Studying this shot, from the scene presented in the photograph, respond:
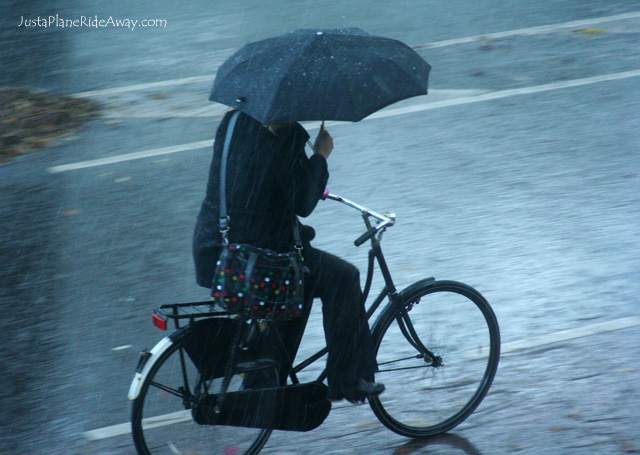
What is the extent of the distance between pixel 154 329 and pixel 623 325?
283 centimetres

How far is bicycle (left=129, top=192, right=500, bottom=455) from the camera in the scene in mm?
4469

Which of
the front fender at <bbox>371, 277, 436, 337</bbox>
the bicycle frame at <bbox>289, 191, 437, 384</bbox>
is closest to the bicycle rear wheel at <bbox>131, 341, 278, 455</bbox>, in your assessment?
the bicycle frame at <bbox>289, 191, 437, 384</bbox>

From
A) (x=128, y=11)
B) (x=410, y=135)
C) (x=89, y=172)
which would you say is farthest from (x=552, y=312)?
(x=128, y=11)

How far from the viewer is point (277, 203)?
4.31 metres

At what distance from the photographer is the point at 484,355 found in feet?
17.3

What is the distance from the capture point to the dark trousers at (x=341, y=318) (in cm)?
455

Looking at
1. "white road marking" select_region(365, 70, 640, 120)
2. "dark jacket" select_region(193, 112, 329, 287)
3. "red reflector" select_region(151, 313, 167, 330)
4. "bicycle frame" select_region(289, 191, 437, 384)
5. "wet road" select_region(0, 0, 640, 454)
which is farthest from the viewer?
"white road marking" select_region(365, 70, 640, 120)

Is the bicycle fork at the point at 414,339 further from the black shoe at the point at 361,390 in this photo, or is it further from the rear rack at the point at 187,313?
the rear rack at the point at 187,313

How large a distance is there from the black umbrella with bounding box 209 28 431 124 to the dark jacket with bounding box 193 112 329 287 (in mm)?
190

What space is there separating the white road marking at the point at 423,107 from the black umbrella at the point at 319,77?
15.6 feet

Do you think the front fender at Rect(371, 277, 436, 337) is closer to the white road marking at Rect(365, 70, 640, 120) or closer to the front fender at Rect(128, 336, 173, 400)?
the front fender at Rect(128, 336, 173, 400)

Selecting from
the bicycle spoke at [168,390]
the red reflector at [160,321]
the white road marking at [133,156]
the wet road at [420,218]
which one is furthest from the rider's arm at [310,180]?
the white road marking at [133,156]

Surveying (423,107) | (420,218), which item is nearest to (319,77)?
(420,218)

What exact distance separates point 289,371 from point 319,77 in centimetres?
148
